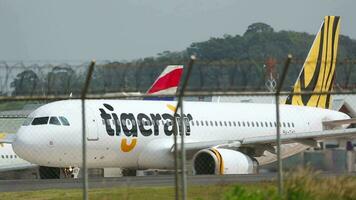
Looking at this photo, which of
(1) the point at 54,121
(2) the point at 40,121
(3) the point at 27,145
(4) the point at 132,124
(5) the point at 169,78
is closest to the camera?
(3) the point at 27,145

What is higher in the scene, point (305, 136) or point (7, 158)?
point (305, 136)

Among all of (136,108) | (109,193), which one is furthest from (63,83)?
(136,108)

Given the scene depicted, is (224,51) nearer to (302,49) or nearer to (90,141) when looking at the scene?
(302,49)

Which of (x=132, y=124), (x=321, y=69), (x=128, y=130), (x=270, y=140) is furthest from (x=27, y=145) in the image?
(x=321, y=69)

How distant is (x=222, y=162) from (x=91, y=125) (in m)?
4.29

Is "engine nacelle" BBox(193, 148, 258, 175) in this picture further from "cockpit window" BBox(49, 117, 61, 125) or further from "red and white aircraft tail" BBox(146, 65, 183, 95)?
"red and white aircraft tail" BBox(146, 65, 183, 95)

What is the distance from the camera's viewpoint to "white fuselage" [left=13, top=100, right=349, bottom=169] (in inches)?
1345

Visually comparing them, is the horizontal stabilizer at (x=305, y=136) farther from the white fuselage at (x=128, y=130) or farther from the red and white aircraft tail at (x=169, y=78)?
the red and white aircraft tail at (x=169, y=78)

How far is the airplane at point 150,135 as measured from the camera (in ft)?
113

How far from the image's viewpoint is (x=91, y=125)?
34.9 m

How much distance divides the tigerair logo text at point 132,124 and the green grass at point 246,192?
10.9 m

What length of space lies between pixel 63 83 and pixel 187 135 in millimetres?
15296

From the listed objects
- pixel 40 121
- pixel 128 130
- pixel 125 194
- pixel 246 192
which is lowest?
pixel 125 194

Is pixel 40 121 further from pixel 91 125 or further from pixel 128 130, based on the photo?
pixel 128 130
